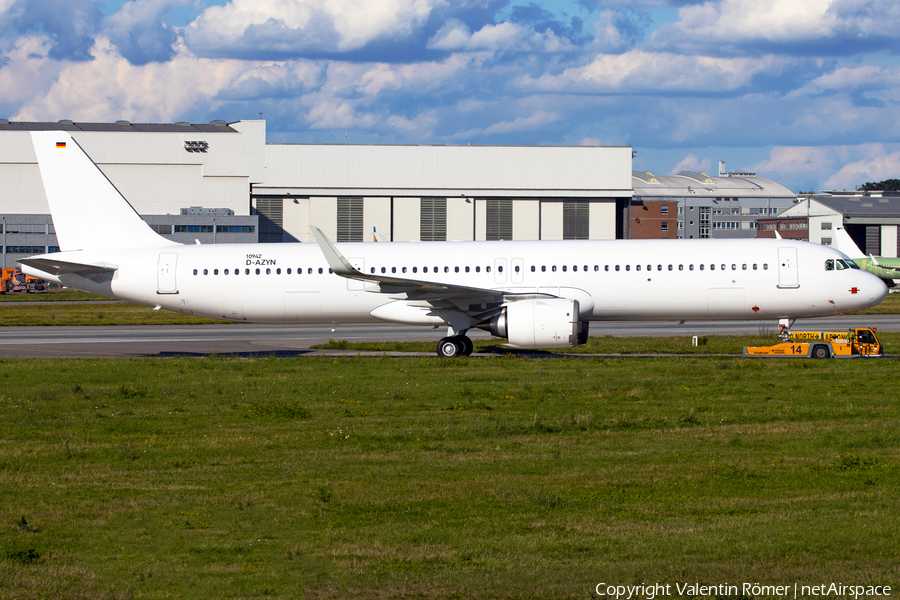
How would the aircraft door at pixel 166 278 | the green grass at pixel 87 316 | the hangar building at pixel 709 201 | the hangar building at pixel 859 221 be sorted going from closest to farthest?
1. the aircraft door at pixel 166 278
2. the green grass at pixel 87 316
3. the hangar building at pixel 859 221
4. the hangar building at pixel 709 201

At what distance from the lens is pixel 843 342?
27953mm

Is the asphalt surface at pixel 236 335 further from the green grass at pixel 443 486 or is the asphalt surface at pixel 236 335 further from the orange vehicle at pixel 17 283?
the orange vehicle at pixel 17 283

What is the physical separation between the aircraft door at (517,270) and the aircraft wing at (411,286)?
98 cm

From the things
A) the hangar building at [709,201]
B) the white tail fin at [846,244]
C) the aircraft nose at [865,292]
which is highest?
the hangar building at [709,201]

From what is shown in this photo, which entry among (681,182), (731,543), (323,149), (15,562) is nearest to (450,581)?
(731,543)

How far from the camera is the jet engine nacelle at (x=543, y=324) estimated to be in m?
26.2

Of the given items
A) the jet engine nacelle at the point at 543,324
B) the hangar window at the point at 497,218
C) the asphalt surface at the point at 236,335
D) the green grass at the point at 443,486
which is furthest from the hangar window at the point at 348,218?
the green grass at the point at 443,486

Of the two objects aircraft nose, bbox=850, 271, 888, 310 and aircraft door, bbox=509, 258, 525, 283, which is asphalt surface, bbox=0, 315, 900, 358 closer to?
aircraft door, bbox=509, 258, 525, 283

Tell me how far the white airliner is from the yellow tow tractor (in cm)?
85

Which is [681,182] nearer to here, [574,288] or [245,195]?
[245,195]

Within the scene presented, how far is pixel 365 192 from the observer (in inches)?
3858

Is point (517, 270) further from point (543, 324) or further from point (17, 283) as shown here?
point (17, 283)

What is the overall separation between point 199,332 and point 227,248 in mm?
11478

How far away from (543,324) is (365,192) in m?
73.9
